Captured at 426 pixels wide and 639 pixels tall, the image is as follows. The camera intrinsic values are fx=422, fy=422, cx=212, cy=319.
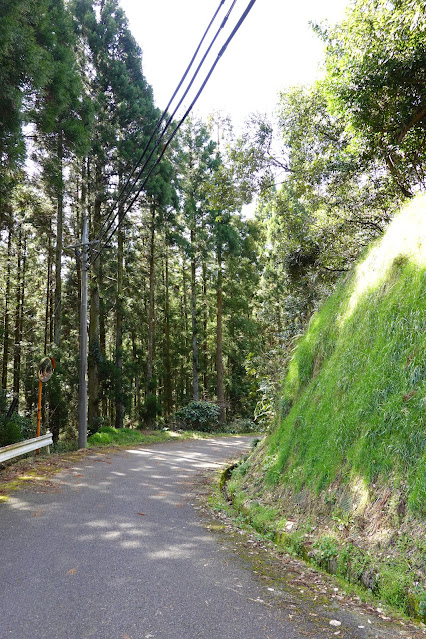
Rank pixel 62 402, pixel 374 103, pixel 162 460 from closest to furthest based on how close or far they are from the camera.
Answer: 1. pixel 374 103
2. pixel 162 460
3. pixel 62 402

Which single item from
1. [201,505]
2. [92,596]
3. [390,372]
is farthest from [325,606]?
[201,505]

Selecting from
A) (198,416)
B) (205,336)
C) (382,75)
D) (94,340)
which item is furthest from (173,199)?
(382,75)

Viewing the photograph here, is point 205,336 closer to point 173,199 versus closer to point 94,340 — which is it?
point 173,199

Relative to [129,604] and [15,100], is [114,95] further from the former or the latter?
[129,604]

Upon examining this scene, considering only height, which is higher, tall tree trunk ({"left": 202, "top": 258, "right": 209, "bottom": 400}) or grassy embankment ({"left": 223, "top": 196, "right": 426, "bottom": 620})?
tall tree trunk ({"left": 202, "top": 258, "right": 209, "bottom": 400})

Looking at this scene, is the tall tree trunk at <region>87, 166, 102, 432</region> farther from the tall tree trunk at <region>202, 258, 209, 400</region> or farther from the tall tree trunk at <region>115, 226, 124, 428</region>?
the tall tree trunk at <region>202, 258, 209, 400</region>

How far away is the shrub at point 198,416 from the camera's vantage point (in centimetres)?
2170

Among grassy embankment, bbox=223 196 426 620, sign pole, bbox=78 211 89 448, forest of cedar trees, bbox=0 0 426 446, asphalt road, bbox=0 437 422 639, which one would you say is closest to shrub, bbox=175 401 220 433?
forest of cedar trees, bbox=0 0 426 446

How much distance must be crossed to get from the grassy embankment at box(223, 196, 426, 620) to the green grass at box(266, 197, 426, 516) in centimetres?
1

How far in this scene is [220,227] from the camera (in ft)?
81.4

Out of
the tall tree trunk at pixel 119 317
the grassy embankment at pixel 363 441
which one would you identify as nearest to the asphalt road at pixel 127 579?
the grassy embankment at pixel 363 441

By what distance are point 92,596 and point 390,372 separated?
341 centimetres

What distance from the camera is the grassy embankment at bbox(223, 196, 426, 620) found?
3.33m

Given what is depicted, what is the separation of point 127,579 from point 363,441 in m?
2.52
